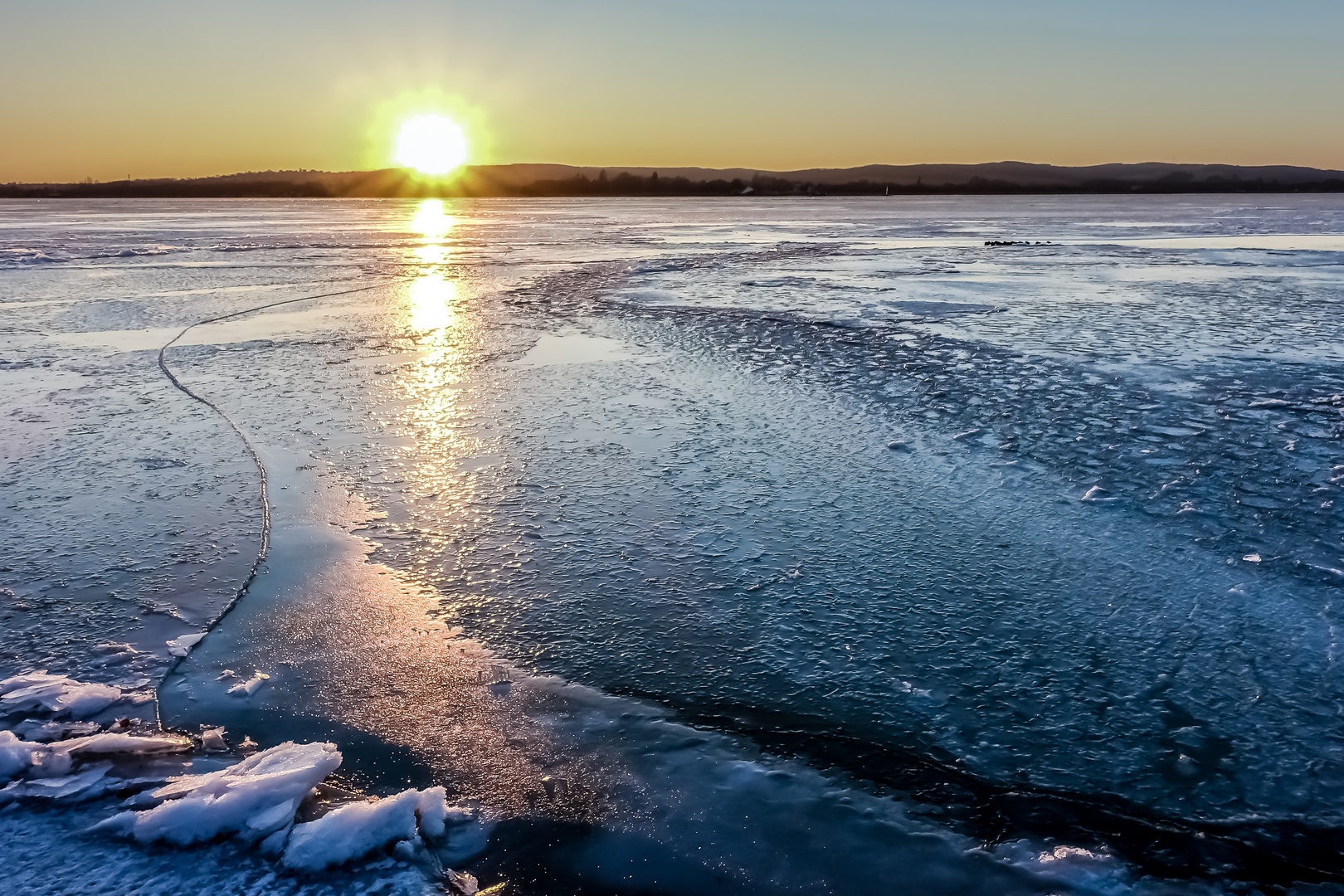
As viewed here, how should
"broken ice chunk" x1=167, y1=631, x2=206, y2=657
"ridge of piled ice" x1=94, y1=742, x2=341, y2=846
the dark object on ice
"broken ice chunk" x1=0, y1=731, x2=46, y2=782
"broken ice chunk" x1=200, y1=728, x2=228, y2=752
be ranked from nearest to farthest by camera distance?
"ridge of piled ice" x1=94, y1=742, x2=341, y2=846
"broken ice chunk" x1=0, y1=731, x2=46, y2=782
"broken ice chunk" x1=200, y1=728, x2=228, y2=752
"broken ice chunk" x1=167, y1=631, x2=206, y2=657
the dark object on ice

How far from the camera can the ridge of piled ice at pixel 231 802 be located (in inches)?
91.7

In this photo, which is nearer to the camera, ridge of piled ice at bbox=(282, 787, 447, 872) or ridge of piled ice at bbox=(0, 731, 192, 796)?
ridge of piled ice at bbox=(282, 787, 447, 872)

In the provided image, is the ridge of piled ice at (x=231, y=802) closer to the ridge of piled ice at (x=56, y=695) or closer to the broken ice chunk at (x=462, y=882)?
the broken ice chunk at (x=462, y=882)

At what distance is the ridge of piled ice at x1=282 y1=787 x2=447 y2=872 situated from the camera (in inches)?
88.4

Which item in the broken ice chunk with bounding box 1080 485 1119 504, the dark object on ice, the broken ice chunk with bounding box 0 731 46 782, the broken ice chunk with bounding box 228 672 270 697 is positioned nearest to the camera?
the broken ice chunk with bounding box 0 731 46 782

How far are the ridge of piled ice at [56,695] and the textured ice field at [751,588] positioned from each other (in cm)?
8

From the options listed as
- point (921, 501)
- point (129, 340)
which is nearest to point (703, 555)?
point (921, 501)

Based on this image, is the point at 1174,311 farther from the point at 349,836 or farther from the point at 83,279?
the point at 83,279

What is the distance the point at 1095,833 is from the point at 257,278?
17.7 meters

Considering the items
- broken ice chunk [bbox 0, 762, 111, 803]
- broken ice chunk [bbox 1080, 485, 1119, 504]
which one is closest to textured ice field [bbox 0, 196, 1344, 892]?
broken ice chunk [bbox 1080, 485, 1119, 504]

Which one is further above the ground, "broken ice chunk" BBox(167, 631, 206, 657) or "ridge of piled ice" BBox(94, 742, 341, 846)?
"broken ice chunk" BBox(167, 631, 206, 657)

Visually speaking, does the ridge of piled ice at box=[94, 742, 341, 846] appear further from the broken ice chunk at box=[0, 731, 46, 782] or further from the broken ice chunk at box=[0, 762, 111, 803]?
the broken ice chunk at box=[0, 731, 46, 782]

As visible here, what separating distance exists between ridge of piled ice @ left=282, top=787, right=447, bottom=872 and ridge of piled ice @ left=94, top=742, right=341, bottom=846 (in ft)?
0.37

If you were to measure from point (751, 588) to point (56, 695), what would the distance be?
2668mm
